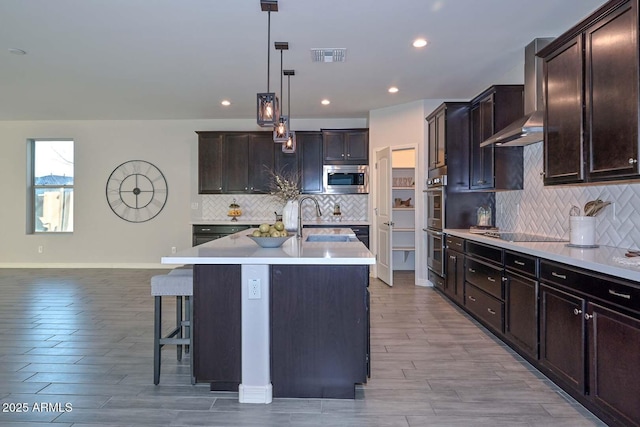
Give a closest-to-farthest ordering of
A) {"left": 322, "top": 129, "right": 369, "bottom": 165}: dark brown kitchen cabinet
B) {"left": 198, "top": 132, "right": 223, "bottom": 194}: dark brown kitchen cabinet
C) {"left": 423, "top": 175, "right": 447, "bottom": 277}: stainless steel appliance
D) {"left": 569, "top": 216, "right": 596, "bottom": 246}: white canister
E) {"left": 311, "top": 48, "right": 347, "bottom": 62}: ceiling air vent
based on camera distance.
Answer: {"left": 569, "top": 216, "right": 596, "bottom": 246}: white canister → {"left": 311, "top": 48, "right": 347, "bottom": 62}: ceiling air vent → {"left": 423, "top": 175, "right": 447, "bottom": 277}: stainless steel appliance → {"left": 322, "top": 129, "right": 369, "bottom": 165}: dark brown kitchen cabinet → {"left": 198, "top": 132, "right": 223, "bottom": 194}: dark brown kitchen cabinet

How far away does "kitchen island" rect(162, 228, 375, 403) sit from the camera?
92.0 inches

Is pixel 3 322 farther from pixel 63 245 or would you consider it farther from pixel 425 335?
pixel 425 335

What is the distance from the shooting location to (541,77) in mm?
3506

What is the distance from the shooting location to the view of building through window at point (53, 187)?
7.28 m

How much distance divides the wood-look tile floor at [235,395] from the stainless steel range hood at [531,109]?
1.84 metres

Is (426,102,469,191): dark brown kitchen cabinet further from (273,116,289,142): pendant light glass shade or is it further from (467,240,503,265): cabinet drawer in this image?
(273,116,289,142): pendant light glass shade

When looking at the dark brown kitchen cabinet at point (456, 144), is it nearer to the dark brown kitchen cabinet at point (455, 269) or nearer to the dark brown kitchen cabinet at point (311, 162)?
the dark brown kitchen cabinet at point (455, 269)

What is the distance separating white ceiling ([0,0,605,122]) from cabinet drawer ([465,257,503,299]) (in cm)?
214

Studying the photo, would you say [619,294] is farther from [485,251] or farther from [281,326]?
[281,326]

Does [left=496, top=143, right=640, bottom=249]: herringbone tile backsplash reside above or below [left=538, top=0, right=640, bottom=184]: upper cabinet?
below

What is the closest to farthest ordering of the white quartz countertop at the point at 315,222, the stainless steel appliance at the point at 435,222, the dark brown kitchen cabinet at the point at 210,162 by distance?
the stainless steel appliance at the point at 435,222 → the white quartz countertop at the point at 315,222 → the dark brown kitchen cabinet at the point at 210,162

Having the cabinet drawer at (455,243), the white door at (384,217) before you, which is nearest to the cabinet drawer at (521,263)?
the cabinet drawer at (455,243)

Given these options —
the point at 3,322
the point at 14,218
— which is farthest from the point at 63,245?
the point at 3,322

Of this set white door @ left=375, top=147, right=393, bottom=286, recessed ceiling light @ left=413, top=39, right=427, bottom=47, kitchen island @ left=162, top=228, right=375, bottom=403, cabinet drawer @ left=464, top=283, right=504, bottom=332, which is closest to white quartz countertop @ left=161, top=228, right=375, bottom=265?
kitchen island @ left=162, top=228, right=375, bottom=403
